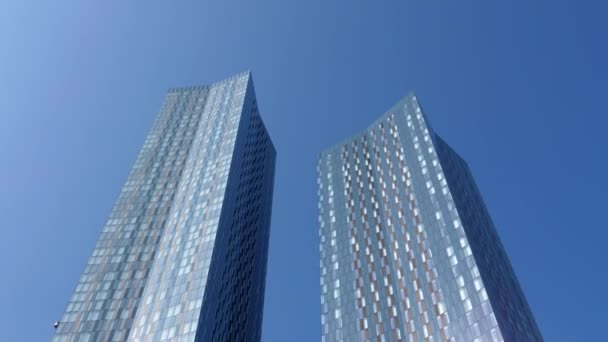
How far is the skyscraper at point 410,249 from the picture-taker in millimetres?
86812

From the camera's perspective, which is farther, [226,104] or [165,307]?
[226,104]

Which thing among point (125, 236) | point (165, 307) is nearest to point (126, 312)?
point (165, 307)

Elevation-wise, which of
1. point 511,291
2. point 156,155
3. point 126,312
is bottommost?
point 126,312

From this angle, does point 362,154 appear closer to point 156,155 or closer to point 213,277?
point 156,155

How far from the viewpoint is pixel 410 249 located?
104 m

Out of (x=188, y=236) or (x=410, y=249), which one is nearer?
(x=188, y=236)

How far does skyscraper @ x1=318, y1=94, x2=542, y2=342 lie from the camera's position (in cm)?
8681

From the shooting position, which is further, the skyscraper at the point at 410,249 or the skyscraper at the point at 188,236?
the skyscraper at the point at 188,236

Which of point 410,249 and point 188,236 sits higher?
point 188,236

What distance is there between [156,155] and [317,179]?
4555 centimetres

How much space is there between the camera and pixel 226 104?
145125 millimetres

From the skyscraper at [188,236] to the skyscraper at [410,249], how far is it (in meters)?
18.7

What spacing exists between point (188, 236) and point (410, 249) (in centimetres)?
4296

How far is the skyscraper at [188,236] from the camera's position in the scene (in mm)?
88188
